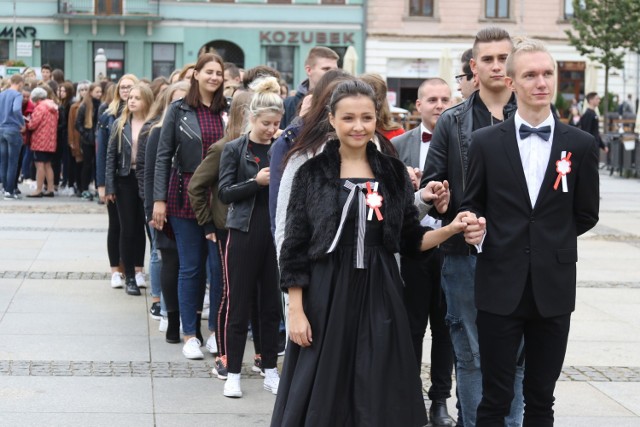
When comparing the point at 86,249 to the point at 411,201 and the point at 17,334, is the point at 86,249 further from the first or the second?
the point at 411,201

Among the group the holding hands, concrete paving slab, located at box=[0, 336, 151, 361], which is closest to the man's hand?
the holding hands

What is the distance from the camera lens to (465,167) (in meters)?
5.58

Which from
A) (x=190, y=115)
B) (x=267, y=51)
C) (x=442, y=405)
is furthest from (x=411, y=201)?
(x=267, y=51)

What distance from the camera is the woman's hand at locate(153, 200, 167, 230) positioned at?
8031mm

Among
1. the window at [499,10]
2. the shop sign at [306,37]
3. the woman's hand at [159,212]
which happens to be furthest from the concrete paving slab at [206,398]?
the window at [499,10]

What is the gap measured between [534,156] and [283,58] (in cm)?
4445

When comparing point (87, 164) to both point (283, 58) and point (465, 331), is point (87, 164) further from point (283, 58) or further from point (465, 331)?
point (283, 58)

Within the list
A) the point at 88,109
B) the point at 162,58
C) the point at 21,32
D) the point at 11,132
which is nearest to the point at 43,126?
the point at 11,132

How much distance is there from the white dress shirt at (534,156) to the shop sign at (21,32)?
45342mm

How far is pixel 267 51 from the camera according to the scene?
4866cm

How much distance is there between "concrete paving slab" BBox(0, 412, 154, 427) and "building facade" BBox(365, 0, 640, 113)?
42009 millimetres

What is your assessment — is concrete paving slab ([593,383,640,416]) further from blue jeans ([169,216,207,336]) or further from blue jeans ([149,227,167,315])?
blue jeans ([149,227,167,315])

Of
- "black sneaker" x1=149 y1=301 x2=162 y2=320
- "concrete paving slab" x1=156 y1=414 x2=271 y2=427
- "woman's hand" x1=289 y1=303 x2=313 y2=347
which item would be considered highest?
"woman's hand" x1=289 y1=303 x2=313 y2=347

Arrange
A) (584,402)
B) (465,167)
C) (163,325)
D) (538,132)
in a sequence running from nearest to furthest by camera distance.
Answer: (538,132) → (465,167) → (584,402) → (163,325)
